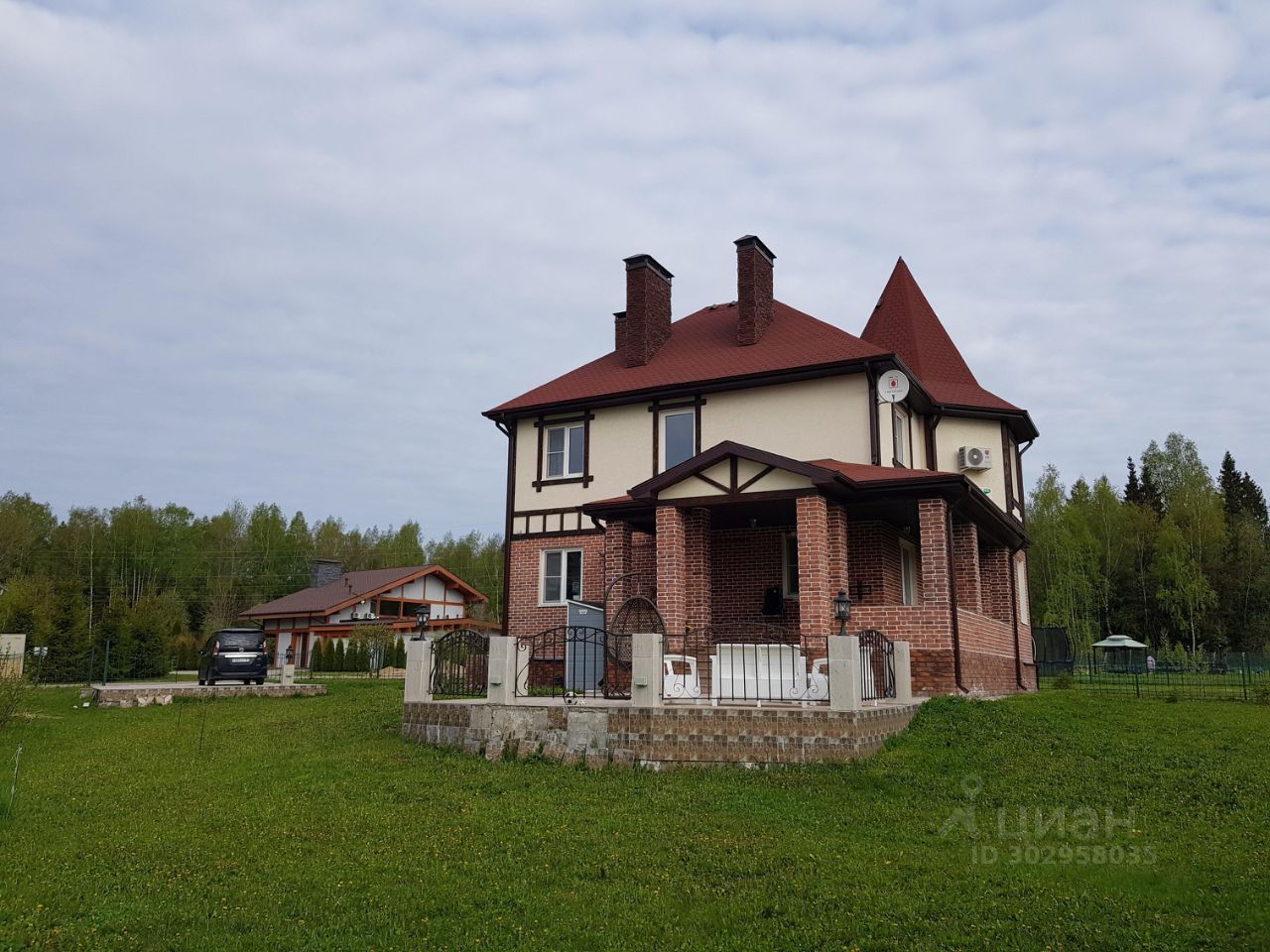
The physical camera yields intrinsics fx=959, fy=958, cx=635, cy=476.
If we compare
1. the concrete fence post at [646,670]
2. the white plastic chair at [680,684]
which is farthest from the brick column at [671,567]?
the concrete fence post at [646,670]

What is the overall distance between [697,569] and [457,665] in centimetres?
447

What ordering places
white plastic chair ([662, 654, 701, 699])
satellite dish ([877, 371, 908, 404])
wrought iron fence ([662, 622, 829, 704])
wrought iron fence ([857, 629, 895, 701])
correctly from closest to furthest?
wrought iron fence ([662, 622, 829, 704]), wrought iron fence ([857, 629, 895, 701]), white plastic chair ([662, 654, 701, 699]), satellite dish ([877, 371, 908, 404])

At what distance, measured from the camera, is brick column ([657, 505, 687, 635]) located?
599 inches

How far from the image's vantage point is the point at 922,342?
23.1m

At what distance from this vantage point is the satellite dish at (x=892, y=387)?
58.2ft

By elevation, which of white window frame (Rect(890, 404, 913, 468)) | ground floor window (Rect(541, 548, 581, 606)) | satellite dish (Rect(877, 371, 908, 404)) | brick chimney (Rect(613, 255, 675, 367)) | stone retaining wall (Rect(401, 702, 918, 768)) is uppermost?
brick chimney (Rect(613, 255, 675, 367))

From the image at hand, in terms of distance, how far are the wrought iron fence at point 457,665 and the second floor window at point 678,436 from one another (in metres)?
7.85

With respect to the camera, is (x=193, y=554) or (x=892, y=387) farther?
(x=193, y=554)

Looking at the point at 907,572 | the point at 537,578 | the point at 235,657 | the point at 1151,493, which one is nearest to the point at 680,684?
the point at 907,572

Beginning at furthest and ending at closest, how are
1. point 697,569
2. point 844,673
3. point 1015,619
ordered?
point 1015,619 < point 697,569 < point 844,673

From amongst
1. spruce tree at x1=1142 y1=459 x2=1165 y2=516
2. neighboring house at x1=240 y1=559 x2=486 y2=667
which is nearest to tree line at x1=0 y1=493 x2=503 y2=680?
neighboring house at x1=240 y1=559 x2=486 y2=667

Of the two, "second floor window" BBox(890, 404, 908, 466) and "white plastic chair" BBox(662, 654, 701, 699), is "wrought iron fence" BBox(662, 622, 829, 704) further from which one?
"second floor window" BBox(890, 404, 908, 466)

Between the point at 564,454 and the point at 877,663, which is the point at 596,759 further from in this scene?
the point at 564,454

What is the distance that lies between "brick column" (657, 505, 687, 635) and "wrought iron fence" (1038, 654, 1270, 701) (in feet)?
33.3
